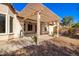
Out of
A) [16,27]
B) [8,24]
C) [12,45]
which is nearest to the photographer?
[12,45]

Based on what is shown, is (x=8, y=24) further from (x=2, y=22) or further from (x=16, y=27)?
(x=16, y=27)

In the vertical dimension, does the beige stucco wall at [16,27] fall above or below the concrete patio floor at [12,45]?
above

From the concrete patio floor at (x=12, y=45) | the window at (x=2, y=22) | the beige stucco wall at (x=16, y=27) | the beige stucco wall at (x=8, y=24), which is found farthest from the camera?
the beige stucco wall at (x=16, y=27)

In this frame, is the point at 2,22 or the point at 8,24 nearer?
the point at 2,22

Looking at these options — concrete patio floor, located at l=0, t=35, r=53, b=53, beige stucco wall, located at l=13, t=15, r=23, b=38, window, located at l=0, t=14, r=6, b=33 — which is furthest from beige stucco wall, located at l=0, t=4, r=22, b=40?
concrete patio floor, located at l=0, t=35, r=53, b=53

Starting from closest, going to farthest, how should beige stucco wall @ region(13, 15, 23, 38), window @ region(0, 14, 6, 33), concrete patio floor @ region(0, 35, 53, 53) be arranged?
concrete patio floor @ region(0, 35, 53, 53) → window @ region(0, 14, 6, 33) → beige stucco wall @ region(13, 15, 23, 38)

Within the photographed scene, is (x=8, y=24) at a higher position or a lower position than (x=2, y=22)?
lower

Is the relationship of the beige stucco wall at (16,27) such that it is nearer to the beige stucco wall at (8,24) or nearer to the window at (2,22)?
the beige stucco wall at (8,24)

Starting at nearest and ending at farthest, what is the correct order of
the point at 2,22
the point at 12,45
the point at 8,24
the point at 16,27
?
1. the point at 12,45
2. the point at 2,22
3. the point at 8,24
4. the point at 16,27

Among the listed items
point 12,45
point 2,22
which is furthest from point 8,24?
point 12,45

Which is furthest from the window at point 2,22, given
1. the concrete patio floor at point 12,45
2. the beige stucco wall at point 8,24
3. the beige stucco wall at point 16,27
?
the beige stucco wall at point 16,27

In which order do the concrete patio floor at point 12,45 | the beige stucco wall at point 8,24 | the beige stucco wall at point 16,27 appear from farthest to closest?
1. the beige stucco wall at point 16,27
2. the beige stucco wall at point 8,24
3. the concrete patio floor at point 12,45

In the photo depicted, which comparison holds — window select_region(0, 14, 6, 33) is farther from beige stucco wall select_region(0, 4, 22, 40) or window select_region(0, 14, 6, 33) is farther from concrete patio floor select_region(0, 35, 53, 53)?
concrete patio floor select_region(0, 35, 53, 53)

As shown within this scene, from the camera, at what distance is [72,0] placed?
29.3 feet
